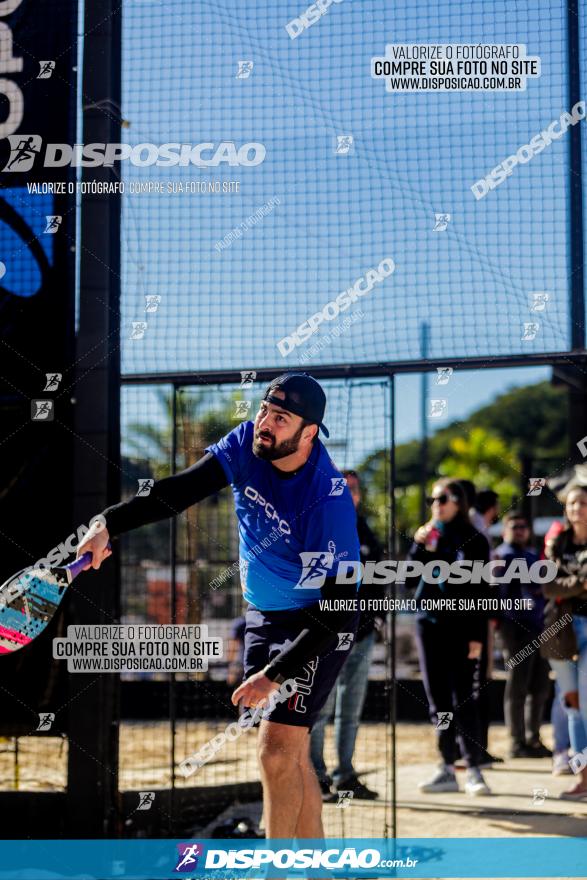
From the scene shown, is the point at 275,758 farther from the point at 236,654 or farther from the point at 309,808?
the point at 236,654

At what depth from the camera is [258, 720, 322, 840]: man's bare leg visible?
386 cm

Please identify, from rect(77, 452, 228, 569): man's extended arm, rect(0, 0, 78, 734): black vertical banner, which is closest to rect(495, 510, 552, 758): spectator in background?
rect(0, 0, 78, 734): black vertical banner

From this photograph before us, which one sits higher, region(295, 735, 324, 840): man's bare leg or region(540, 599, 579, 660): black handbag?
region(540, 599, 579, 660): black handbag

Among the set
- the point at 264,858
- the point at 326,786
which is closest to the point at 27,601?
the point at 264,858

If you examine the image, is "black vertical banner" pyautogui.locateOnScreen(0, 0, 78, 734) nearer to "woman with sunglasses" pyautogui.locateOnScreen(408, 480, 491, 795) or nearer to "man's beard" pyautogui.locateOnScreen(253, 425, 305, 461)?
"man's beard" pyautogui.locateOnScreen(253, 425, 305, 461)

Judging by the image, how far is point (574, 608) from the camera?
568 cm

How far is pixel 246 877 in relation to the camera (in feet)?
15.0

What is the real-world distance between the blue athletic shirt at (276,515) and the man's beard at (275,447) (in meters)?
0.08

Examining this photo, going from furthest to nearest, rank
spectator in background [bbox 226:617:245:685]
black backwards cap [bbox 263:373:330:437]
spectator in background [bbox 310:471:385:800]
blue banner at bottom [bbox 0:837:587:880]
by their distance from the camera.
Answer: spectator in background [bbox 226:617:245:685], spectator in background [bbox 310:471:385:800], blue banner at bottom [bbox 0:837:587:880], black backwards cap [bbox 263:373:330:437]

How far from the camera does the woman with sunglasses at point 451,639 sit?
592 cm

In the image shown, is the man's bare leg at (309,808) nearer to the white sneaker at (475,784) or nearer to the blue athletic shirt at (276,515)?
the blue athletic shirt at (276,515)

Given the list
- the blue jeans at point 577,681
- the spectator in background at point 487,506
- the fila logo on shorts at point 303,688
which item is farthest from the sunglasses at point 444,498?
the fila logo on shorts at point 303,688

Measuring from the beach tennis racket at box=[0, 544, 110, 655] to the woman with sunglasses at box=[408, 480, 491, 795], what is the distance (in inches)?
95.3

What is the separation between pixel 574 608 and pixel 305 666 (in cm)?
218
